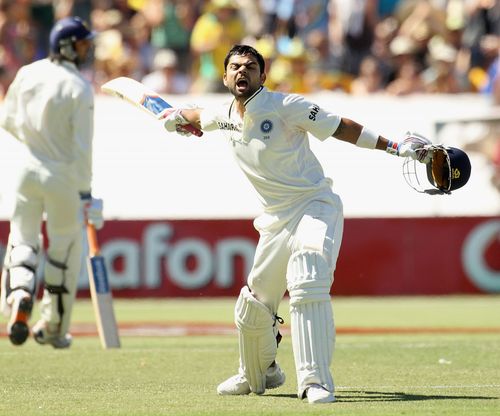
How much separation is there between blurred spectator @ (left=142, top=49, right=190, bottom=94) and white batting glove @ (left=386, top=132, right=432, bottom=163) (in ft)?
30.8

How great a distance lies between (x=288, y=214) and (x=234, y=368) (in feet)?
6.40

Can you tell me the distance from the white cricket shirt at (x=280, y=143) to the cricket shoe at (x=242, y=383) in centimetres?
88

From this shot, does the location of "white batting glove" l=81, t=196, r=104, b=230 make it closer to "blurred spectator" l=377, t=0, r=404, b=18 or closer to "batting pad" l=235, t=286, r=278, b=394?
"batting pad" l=235, t=286, r=278, b=394

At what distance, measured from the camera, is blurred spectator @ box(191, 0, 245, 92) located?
54.0 ft

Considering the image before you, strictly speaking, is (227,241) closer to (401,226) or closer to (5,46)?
(401,226)

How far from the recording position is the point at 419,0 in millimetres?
17047

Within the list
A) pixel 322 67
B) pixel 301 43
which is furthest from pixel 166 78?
pixel 322 67

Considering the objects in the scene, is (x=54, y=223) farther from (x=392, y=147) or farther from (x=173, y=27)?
(x=173, y=27)

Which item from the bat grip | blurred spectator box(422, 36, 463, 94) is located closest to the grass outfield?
the bat grip

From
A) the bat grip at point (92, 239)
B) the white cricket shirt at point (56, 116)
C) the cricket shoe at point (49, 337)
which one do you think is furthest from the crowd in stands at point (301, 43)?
the cricket shoe at point (49, 337)

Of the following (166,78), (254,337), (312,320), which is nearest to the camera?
(312,320)

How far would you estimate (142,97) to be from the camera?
25.5 feet

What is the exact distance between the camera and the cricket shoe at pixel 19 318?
31.2ft

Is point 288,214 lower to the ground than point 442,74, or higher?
lower
